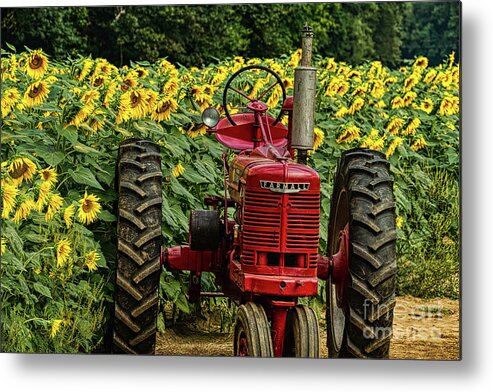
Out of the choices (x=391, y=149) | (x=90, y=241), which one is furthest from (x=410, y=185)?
(x=90, y=241)

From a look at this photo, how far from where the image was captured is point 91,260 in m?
7.95

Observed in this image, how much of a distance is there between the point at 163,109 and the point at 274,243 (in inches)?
76.9

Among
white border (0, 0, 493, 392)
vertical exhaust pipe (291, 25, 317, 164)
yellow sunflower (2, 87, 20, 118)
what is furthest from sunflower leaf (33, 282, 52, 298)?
vertical exhaust pipe (291, 25, 317, 164)

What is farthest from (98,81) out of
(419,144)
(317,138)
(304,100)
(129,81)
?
(419,144)

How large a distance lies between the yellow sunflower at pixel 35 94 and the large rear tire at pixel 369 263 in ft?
6.12

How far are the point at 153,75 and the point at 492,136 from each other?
2552mm

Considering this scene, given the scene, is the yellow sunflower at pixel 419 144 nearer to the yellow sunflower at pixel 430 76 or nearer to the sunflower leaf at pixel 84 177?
the yellow sunflower at pixel 430 76

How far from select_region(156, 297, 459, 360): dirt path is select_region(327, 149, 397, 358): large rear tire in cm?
33

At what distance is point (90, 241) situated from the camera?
7.98 meters

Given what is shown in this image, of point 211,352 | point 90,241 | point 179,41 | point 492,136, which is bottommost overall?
point 211,352

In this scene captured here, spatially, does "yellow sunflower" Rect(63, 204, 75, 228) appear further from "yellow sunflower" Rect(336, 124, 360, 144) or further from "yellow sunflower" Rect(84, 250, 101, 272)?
"yellow sunflower" Rect(336, 124, 360, 144)

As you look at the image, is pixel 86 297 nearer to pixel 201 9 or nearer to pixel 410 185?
pixel 201 9

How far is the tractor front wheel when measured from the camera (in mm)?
6875

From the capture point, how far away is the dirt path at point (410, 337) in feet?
25.2
